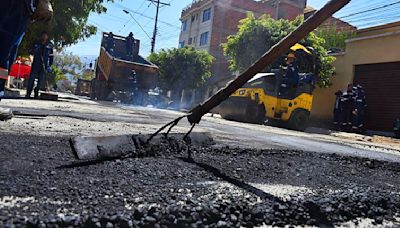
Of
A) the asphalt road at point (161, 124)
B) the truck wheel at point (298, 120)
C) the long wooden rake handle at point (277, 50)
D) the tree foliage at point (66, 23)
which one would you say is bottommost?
the asphalt road at point (161, 124)

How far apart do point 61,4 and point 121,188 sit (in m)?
10.1

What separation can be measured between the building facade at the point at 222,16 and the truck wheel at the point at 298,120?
23973 millimetres

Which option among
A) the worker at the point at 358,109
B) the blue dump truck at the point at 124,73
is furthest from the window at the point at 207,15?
the worker at the point at 358,109

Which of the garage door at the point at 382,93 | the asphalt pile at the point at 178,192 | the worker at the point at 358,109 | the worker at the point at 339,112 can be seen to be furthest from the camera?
the garage door at the point at 382,93

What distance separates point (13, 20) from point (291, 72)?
288 inches

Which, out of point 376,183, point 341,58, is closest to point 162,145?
point 376,183

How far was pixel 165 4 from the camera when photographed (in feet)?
102

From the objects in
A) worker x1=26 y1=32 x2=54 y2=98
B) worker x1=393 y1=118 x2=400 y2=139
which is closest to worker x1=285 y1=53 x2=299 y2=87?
worker x1=393 y1=118 x2=400 y2=139

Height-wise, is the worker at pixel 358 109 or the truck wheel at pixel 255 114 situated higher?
the worker at pixel 358 109

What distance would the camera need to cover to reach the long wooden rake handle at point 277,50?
216cm

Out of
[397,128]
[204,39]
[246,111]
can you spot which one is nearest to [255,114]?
[246,111]

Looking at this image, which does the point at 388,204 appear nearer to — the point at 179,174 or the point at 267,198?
the point at 267,198

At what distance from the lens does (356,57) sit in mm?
13312

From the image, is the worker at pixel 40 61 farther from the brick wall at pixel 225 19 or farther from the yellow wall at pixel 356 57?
the brick wall at pixel 225 19
